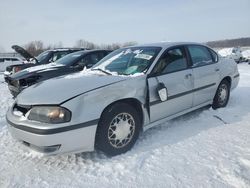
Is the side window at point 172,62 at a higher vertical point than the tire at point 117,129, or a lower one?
higher

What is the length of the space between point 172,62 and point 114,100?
1409 millimetres

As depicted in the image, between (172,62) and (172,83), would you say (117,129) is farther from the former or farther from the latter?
(172,62)

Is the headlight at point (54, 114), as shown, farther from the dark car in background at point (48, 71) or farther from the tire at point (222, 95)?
the tire at point (222, 95)

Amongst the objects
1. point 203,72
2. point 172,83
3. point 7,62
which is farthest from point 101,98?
point 7,62

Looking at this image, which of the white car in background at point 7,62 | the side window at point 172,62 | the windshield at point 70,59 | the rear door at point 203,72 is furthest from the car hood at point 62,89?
the white car in background at point 7,62

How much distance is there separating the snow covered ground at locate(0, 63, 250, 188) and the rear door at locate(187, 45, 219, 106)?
2.24 ft

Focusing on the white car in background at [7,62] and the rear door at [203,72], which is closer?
the rear door at [203,72]

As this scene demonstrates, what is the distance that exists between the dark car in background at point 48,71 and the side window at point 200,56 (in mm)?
2713

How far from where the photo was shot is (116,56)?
4480 millimetres

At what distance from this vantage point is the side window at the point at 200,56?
4648 millimetres

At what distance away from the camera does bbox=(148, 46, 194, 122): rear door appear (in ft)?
12.2

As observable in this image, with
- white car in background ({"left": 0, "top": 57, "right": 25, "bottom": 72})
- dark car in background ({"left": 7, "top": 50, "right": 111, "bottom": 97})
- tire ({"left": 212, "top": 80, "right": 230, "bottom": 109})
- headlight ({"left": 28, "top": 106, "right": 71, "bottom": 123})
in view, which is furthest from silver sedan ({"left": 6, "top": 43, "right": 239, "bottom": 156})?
Result: white car in background ({"left": 0, "top": 57, "right": 25, "bottom": 72})

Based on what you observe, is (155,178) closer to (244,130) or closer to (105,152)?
(105,152)

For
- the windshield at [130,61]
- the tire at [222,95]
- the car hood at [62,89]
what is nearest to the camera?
the car hood at [62,89]
